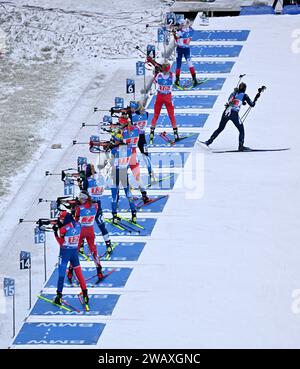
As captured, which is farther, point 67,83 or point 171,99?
point 67,83

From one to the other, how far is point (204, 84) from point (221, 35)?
147 inches

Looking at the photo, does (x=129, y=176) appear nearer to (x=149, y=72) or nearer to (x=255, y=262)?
(x=255, y=262)

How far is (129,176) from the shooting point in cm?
3872

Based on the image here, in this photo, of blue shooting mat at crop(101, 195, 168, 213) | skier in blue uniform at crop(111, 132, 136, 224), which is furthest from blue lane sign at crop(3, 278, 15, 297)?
blue shooting mat at crop(101, 195, 168, 213)

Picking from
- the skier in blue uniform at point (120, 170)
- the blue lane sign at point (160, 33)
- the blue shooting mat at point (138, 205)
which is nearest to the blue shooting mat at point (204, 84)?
the blue lane sign at point (160, 33)

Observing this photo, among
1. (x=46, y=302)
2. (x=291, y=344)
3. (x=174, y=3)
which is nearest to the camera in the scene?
(x=291, y=344)

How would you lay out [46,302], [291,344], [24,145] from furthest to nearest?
1. [24,145]
2. [46,302]
3. [291,344]

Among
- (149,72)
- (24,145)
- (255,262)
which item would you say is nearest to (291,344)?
(255,262)

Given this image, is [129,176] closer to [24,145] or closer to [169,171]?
[169,171]

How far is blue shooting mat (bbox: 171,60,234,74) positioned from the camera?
45219 mm

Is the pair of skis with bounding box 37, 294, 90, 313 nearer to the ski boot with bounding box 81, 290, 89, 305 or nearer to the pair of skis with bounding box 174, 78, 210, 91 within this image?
the ski boot with bounding box 81, 290, 89, 305

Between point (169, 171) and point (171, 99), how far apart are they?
222 centimetres

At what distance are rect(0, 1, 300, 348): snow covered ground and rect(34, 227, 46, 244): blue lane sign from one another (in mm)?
966

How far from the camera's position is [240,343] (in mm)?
31500
